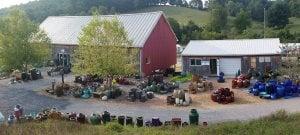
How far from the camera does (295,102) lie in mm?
31344

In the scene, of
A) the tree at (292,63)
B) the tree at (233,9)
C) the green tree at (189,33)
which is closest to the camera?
the tree at (292,63)

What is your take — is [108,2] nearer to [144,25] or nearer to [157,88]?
[144,25]

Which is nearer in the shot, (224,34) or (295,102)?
(295,102)

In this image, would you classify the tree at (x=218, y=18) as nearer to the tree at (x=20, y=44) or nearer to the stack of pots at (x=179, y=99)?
the tree at (x=20, y=44)

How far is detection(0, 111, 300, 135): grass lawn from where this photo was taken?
73.7 ft

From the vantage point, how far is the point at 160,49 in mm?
45562

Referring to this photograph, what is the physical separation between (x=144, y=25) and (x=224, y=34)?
29.1 m

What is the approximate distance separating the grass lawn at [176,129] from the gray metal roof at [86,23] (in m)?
18.1

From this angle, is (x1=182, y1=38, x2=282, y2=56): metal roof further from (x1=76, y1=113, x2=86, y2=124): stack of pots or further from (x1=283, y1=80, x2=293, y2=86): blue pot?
(x1=76, y1=113, x2=86, y2=124): stack of pots

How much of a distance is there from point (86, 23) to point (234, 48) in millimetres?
15063

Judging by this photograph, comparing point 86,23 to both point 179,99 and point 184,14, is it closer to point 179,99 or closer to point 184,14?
point 179,99

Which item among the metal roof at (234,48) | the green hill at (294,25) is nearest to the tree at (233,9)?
the green hill at (294,25)

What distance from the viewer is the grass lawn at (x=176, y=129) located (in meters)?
22.5

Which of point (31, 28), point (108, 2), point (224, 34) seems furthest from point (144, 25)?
point (108, 2)
